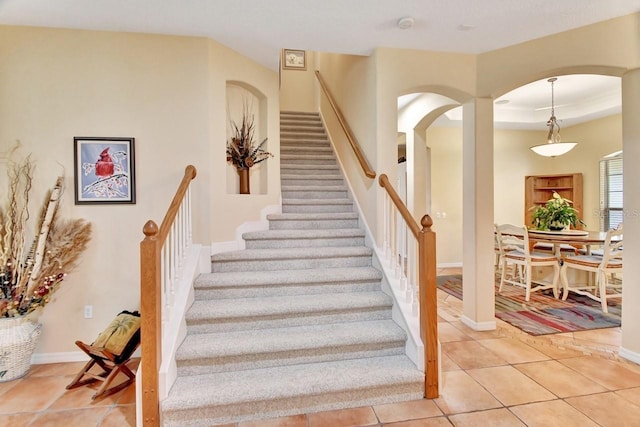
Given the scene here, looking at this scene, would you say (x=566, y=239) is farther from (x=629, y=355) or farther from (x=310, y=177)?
(x=310, y=177)

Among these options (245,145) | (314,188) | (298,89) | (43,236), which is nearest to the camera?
(43,236)

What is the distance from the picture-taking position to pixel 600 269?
3.91m

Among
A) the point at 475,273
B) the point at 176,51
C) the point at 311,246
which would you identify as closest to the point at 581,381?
the point at 475,273

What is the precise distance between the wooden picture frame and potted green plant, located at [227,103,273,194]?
3.58 m

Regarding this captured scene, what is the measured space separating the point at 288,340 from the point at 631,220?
2979 mm

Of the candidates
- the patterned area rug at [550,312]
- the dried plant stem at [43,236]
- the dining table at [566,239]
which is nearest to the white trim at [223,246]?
the dried plant stem at [43,236]

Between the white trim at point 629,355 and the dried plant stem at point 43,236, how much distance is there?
489 cm

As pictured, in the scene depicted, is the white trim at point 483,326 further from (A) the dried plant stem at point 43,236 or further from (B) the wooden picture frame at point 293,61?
(B) the wooden picture frame at point 293,61

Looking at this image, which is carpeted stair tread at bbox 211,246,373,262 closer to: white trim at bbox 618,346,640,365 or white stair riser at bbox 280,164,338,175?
white stair riser at bbox 280,164,338,175

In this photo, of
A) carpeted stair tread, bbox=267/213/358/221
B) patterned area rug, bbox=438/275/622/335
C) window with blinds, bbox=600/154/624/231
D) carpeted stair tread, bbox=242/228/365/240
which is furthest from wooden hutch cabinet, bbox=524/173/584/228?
carpeted stair tread, bbox=242/228/365/240

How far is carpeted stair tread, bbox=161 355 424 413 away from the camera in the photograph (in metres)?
2.03

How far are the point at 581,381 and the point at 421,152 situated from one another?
369 cm

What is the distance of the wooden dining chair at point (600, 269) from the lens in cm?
384

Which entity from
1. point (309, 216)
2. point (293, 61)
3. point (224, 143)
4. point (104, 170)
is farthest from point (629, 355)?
point (293, 61)
